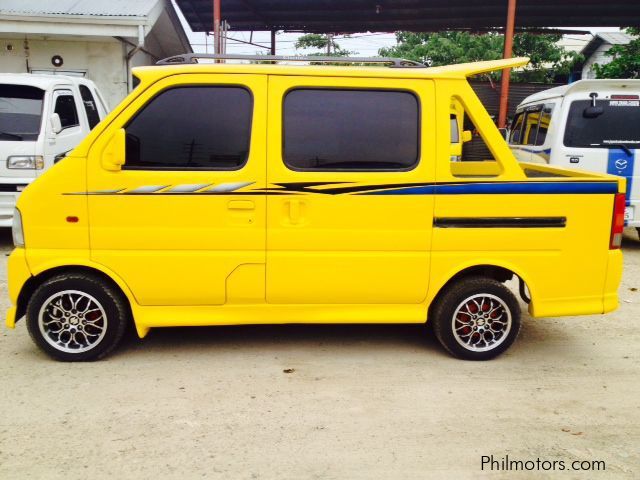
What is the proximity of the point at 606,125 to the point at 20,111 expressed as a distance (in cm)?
766

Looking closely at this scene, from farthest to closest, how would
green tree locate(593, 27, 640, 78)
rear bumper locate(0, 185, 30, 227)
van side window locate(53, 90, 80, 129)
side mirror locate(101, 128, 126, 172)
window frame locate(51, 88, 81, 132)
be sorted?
green tree locate(593, 27, 640, 78)
van side window locate(53, 90, 80, 129)
window frame locate(51, 88, 81, 132)
rear bumper locate(0, 185, 30, 227)
side mirror locate(101, 128, 126, 172)

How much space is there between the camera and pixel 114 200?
13.9 feet

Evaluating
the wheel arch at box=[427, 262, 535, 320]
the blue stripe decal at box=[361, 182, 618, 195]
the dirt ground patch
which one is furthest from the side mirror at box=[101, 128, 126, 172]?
the wheel arch at box=[427, 262, 535, 320]

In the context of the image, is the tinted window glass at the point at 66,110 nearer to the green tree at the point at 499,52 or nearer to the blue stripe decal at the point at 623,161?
the blue stripe decal at the point at 623,161

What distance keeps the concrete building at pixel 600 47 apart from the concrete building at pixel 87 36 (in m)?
17.5

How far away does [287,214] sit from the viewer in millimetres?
4336

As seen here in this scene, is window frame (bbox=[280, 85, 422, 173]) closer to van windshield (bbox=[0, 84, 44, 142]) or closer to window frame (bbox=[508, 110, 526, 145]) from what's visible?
van windshield (bbox=[0, 84, 44, 142])

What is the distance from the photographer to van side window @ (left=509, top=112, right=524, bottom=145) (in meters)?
10.3

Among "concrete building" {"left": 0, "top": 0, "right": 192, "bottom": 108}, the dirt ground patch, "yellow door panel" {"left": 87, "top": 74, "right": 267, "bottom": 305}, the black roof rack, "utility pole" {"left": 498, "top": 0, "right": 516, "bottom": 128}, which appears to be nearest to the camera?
the dirt ground patch

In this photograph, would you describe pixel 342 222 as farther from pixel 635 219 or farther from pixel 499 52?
pixel 499 52

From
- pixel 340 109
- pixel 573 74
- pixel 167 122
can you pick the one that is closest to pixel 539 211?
pixel 340 109

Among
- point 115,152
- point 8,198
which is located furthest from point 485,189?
point 8,198

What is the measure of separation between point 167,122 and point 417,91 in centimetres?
176

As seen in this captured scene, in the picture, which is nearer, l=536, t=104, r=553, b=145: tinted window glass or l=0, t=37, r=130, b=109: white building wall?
l=536, t=104, r=553, b=145: tinted window glass
